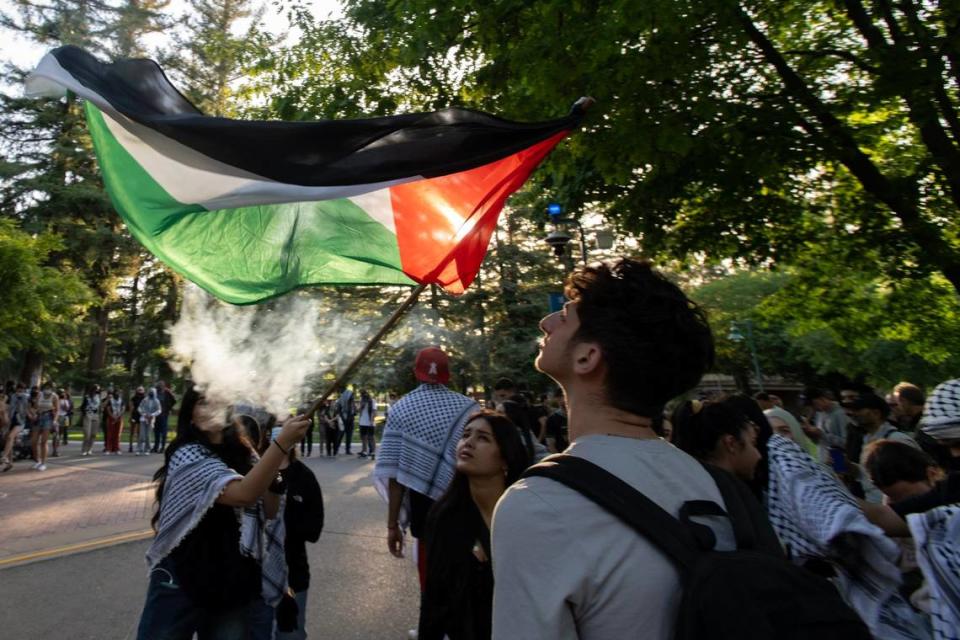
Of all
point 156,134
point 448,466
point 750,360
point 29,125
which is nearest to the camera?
point 156,134

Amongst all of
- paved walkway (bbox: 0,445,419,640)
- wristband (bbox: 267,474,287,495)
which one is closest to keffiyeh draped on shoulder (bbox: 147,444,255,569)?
wristband (bbox: 267,474,287,495)

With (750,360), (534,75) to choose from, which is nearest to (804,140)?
(534,75)

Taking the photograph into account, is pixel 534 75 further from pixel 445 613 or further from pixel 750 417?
pixel 445 613

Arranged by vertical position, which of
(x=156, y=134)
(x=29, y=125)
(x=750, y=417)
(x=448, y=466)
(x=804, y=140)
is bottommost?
(x=448, y=466)

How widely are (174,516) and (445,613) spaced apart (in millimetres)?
1237

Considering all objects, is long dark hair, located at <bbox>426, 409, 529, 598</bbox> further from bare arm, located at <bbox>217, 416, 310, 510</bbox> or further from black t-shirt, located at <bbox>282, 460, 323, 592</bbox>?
black t-shirt, located at <bbox>282, 460, 323, 592</bbox>

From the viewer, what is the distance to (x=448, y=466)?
14.3 ft

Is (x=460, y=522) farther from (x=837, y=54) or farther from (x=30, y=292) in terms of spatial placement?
(x=30, y=292)

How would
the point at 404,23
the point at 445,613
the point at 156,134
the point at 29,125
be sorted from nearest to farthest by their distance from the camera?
the point at 445,613 < the point at 156,134 < the point at 404,23 < the point at 29,125

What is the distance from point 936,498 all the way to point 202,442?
10.6 ft

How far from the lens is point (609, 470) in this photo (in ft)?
4.25

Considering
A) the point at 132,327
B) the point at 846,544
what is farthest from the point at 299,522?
the point at 132,327

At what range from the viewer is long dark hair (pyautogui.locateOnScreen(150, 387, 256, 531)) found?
9.96ft

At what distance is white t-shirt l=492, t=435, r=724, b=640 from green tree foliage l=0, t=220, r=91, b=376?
58.5 ft
